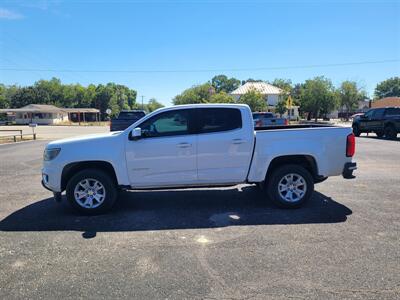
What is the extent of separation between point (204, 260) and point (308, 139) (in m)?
3.23

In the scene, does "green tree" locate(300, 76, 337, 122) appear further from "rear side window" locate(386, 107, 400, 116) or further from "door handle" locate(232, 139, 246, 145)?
"door handle" locate(232, 139, 246, 145)

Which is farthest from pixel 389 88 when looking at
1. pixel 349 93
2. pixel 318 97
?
pixel 318 97

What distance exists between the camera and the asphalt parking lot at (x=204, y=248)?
3.77 meters

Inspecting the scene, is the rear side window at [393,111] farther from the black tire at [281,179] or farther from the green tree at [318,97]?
the green tree at [318,97]

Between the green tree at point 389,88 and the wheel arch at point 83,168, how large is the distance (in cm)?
17234

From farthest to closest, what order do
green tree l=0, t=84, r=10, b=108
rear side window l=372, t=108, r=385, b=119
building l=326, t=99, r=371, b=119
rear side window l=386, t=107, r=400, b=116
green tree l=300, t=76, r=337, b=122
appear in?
green tree l=0, t=84, r=10, b=108 → building l=326, t=99, r=371, b=119 → green tree l=300, t=76, r=337, b=122 → rear side window l=372, t=108, r=385, b=119 → rear side window l=386, t=107, r=400, b=116

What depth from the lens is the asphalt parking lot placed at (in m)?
3.77

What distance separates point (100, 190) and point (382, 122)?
2159 centimetres

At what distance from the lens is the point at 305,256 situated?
4.49m

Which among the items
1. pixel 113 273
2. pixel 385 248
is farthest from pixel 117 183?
pixel 385 248

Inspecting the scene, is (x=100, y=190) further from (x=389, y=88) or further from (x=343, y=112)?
(x=389, y=88)

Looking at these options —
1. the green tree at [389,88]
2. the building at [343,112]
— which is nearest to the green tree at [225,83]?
the building at [343,112]

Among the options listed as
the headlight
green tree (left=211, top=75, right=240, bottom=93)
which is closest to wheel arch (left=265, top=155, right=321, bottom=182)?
the headlight

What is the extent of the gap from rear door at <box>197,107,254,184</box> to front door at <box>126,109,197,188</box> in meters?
0.16
